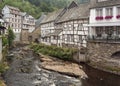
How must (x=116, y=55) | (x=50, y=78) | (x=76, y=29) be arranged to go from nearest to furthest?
(x=50, y=78) < (x=116, y=55) < (x=76, y=29)

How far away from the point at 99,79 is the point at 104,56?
6.79 metres

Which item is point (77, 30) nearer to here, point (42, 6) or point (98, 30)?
point (98, 30)

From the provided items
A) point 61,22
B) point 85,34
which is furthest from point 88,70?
point 61,22

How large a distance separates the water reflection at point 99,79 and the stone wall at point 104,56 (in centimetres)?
138

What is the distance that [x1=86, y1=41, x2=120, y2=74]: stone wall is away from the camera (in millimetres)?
34312

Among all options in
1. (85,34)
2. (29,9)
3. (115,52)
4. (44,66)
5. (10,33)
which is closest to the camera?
(115,52)

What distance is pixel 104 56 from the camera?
36656 millimetres

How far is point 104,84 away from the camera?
92.8ft

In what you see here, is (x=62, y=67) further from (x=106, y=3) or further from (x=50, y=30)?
(x=50, y=30)

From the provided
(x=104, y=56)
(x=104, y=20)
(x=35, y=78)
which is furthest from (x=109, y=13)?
(x=35, y=78)

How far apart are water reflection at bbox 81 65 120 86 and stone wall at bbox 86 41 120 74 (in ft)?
4.52

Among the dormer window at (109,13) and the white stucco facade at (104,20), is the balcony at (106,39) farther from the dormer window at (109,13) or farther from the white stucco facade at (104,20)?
the dormer window at (109,13)

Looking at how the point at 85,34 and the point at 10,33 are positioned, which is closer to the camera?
the point at 85,34

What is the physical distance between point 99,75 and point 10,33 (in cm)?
3369
